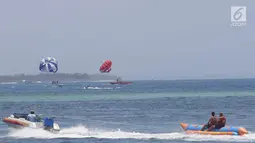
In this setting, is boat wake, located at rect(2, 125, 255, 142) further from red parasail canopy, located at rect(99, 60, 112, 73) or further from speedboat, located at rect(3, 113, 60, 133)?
red parasail canopy, located at rect(99, 60, 112, 73)

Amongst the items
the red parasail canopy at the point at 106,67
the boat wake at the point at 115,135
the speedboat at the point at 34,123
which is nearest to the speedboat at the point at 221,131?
the boat wake at the point at 115,135

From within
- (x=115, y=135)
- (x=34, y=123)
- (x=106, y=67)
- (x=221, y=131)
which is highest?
(x=106, y=67)

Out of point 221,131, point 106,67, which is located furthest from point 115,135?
point 106,67

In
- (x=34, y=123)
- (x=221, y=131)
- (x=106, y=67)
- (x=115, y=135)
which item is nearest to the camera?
(x=221, y=131)

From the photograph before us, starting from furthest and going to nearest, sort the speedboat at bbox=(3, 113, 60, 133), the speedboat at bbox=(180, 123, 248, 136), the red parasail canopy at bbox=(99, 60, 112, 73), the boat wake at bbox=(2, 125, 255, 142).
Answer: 1. the red parasail canopy at bbox=(99, 60, 112, 73)
2. the speedboat at bbox=(3, 113, 60, 133)
3. the speedboat at bbox=(180, 123, 248, 136)
4. the boat wake at bbox=(2, 125, 255, 142)

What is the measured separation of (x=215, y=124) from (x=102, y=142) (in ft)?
19.9

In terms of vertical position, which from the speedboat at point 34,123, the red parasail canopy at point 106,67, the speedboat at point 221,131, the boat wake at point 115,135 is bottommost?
the boat wake at point 115,135

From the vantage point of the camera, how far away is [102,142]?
1212 inches

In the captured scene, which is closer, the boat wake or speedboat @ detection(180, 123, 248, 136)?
the boat wake

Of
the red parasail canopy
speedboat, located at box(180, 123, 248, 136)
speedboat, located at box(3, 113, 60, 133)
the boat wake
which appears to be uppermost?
the red parasail canopy

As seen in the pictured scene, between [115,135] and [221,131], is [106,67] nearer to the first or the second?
[115,135]

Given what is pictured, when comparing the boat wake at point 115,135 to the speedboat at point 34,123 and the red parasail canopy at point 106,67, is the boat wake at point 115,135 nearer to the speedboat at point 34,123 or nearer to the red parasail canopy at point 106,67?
the speedboat at point 34,123

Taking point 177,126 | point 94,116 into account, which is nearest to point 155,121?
point 177,126

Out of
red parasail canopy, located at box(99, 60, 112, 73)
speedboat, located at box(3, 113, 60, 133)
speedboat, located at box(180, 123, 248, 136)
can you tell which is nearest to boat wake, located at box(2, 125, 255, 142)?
speedboat, located at box(3, 113, 60, 133)
